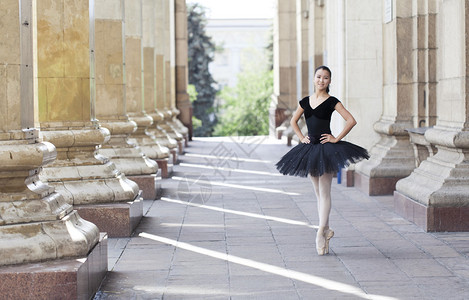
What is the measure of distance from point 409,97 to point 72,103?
18.9 ft

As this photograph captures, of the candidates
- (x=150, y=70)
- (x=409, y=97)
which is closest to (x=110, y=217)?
(x=409, y=97)

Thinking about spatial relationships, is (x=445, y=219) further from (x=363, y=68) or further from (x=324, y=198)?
(x=363, y=68)

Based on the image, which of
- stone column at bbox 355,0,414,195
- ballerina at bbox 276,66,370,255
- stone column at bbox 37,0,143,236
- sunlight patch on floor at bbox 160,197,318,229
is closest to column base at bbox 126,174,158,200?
sunlight patch on floor at bbox 160,197,318,229

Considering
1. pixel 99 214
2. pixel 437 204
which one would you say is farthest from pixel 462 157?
pixel 99 214

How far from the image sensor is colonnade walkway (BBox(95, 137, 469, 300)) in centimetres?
621

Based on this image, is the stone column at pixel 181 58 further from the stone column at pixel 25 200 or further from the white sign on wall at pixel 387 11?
the stone column at pixel 25 200

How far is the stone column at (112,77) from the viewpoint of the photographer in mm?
11133

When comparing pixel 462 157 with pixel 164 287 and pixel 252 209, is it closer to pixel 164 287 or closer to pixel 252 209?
pixel 252 209

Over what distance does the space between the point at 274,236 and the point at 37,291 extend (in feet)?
12.4

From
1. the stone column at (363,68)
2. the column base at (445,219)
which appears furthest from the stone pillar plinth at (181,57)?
the column base at (445,219)

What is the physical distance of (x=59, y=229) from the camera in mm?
5777

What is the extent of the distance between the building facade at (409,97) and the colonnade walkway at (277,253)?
1.31 feet

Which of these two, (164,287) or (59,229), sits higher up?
(59,229)

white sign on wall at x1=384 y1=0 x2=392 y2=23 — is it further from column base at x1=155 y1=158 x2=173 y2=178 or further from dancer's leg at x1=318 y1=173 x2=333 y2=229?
dancer's leg at x1=318 y1=173 x2=333 y2=229
